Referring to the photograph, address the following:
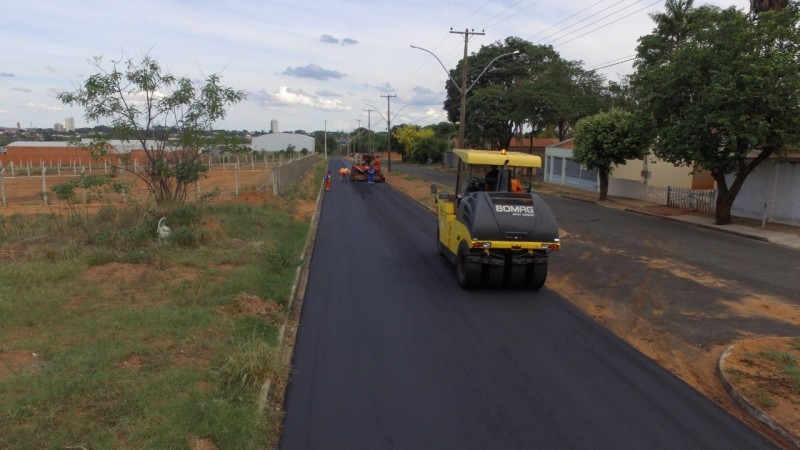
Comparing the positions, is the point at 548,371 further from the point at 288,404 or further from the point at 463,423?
the point at 288,404

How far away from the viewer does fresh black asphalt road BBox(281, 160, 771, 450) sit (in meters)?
5.19

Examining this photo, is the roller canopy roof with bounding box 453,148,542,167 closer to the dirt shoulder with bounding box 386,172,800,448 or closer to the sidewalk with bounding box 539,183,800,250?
the dirt shoulder with bounding box 386,172,800,448

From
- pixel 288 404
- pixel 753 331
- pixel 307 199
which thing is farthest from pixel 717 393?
pixel 307 199

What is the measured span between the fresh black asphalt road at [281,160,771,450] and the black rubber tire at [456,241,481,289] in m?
0.19

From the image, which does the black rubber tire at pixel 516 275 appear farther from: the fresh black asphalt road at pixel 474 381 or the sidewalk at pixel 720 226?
the sidewalk at pixel 720 226

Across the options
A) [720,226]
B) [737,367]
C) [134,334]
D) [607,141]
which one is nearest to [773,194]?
[720,226]

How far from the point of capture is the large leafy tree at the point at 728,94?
1677 centimetres

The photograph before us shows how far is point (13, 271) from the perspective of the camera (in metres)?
9.53

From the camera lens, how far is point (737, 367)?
6.73 meters

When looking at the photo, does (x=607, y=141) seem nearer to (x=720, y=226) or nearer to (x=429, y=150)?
(x=720, y=226)

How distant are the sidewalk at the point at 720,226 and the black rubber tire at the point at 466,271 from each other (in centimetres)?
1139

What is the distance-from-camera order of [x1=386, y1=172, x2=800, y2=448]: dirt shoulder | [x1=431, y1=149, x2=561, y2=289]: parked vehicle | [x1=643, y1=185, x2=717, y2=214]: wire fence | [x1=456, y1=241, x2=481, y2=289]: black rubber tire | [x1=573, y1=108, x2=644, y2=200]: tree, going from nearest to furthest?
1. [x1=386, y1=172, x2=800, y2=448]: dirt shoulder
2. [x1=431, y1=149, x2=561, y2=289]: parked vehicle
3. [x1=456, y1=241, x2=481, y2=289]: black rubber tire
4. [x1=643, y1=185, x2=717, y2=214]: wire fence
5. [x1=573, y1=108, x2=644, y2=200]: tree

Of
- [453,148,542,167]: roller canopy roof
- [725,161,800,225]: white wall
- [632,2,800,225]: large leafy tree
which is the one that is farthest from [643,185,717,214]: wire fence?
[453,148,542,167]: roller canopy roof

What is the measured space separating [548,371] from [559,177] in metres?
37.7
